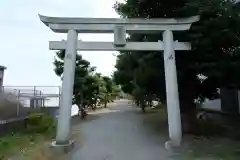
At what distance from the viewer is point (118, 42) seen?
10.3 metres

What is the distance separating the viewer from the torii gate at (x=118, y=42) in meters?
10.1

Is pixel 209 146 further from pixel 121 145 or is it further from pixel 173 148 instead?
pixel 121 145

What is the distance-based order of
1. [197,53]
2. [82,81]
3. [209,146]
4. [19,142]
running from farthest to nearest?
[82,81] → [197,53] → [19,142] → [209,146]

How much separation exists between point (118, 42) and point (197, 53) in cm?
300

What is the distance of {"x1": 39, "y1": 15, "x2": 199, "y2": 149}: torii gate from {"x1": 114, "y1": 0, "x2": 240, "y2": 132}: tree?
58 centimetres

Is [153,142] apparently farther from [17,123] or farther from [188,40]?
[17,123]

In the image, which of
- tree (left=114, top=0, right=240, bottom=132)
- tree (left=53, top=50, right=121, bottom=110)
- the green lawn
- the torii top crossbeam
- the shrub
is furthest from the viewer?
tree (left=53, top=50, right=121, bottom=110)

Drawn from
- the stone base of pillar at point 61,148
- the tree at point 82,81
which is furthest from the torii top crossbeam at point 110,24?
the tree at point 82,81

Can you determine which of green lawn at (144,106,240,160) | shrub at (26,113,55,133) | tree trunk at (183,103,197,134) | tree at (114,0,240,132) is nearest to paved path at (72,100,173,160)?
green lawn at (144,106,240,160)

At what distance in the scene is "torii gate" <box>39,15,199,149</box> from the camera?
10.1 m

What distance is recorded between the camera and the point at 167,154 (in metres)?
9.07

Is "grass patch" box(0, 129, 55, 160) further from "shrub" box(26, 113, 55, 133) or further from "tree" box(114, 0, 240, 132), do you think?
"tree" box(114, 0, 240, 132)

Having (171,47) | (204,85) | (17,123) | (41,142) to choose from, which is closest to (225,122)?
(204,85)

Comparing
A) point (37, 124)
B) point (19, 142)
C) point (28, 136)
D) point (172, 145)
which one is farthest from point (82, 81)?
point (172, 145)
